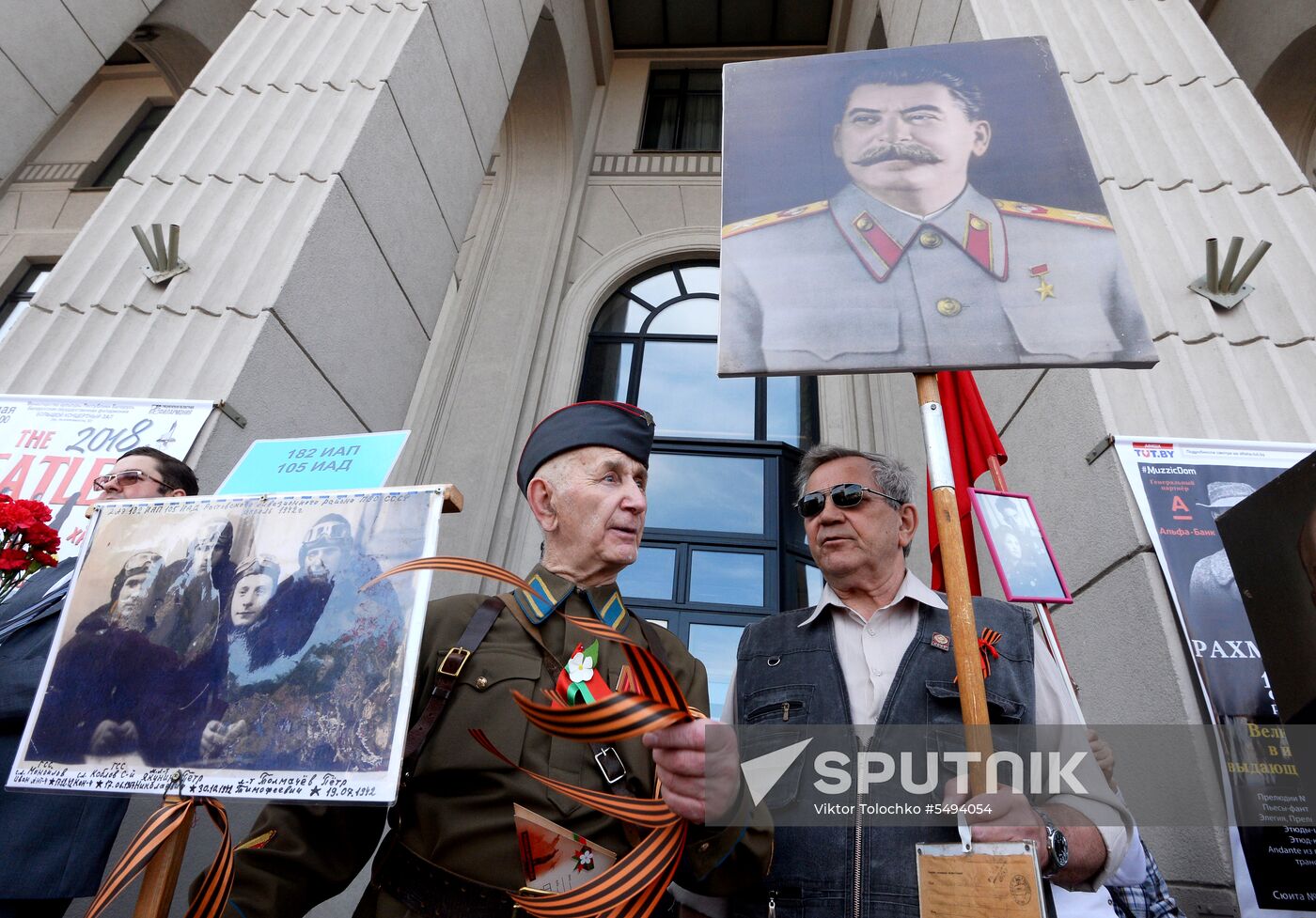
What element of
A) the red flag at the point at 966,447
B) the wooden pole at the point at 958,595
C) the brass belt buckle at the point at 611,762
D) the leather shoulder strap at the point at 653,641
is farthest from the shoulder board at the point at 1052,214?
the brass belt buckle at the point at 611,762

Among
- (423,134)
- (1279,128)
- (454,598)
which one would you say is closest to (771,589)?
(423,134)

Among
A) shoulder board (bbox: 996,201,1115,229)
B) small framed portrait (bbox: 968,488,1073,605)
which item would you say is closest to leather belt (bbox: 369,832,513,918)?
small framed portrait (bbox: 968,488,1073,605)

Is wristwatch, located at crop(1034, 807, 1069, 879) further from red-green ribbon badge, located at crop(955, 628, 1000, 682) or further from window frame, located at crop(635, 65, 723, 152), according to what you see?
window frame, located at crop(635, 65, 723, 152)

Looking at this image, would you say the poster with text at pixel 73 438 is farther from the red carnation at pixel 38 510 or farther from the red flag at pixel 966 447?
the red flag at pixel 966 447

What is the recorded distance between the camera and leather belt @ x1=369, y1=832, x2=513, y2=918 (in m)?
1.48

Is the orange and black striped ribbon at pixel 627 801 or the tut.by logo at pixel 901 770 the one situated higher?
the tut.by logo at pixel 901 770

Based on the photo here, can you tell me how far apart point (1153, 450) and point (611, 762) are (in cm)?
246

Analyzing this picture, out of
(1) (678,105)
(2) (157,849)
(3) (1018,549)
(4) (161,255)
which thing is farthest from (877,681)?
(1) (678,105)

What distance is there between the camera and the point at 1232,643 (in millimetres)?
2482

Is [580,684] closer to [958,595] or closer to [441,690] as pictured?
[441,690]

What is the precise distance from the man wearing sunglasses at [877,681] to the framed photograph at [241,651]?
99cm

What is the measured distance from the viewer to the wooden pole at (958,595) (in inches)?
51.7

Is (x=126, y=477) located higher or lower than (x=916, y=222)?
lower

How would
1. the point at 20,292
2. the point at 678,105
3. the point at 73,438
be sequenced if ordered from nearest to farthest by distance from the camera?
the point at 73,438
the point at 20,292
the point at 678,105
